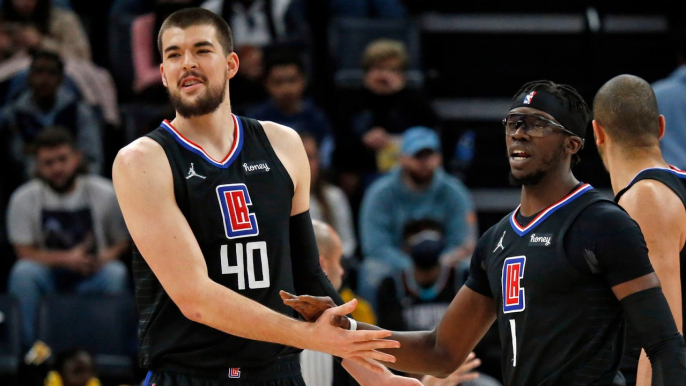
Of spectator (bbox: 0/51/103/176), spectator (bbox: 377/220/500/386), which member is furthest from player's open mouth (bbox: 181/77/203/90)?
spectator (bbox: 0/51/103/176)

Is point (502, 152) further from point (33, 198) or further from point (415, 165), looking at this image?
point (33, 198)

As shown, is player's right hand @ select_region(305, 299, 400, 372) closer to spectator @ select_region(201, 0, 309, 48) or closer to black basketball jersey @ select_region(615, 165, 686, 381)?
black basketball jersey @ select_region(615, 165, 686, 381)

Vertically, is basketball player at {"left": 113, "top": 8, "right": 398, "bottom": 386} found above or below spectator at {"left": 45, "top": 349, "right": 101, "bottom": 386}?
above

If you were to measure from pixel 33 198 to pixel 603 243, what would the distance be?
5.97 meters

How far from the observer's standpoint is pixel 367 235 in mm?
8875

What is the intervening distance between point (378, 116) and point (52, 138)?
3.10m

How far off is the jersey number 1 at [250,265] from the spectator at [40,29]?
6.40 meters

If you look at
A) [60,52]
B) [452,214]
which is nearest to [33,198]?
[60,52]

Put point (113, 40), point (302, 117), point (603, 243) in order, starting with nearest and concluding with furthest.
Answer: point (603, 243)
point (302, 117)
point (113, 40)

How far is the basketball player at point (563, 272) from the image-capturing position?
3.75 metres

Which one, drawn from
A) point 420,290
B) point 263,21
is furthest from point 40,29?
point 420,290

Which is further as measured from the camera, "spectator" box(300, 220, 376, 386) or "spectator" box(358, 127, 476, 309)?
"spectator" box(358, 127, 476, 309)

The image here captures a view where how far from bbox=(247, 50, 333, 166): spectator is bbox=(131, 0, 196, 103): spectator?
1093 millimetres

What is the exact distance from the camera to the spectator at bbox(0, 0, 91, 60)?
988cm
